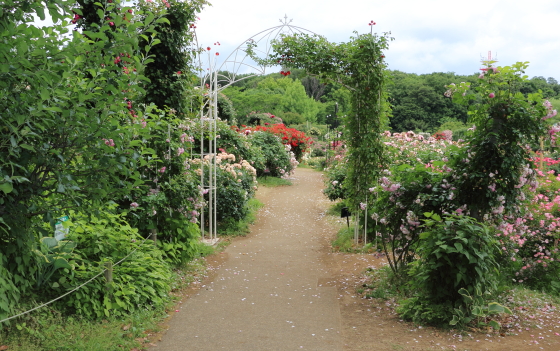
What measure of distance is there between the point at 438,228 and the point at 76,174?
3.28m

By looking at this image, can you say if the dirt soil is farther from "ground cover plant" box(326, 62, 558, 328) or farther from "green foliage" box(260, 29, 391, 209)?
"green foliage" box(260, 29, 391, 209)

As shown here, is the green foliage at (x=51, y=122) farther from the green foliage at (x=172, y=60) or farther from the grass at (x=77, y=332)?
the green foliage at (x=172, y=60)

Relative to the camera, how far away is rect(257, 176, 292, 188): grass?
15.8 m

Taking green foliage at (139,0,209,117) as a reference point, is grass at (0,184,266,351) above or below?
below

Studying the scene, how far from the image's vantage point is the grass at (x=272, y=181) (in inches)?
621

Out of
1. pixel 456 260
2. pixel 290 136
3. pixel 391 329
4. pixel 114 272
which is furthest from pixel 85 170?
pixel 290 136

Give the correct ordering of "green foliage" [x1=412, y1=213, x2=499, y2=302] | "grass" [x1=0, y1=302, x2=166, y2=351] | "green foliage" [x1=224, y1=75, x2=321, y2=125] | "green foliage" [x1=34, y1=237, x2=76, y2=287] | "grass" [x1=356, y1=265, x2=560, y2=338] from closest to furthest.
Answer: "grass" [x1=0, y1=302, x2=166, y2=351] → "green foliage" [x1=34, y1=237, x2=76, y2=287] → "green foliage" [x1=412, y1=213, x2=499, y2=302] → "grass" [x1=356, y1=265, x2=560, y2=338] → "green foliage" [x1=224, y1=75, x2=321, y2=125]

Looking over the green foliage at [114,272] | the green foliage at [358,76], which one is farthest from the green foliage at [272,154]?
the green foliage at [114,272]

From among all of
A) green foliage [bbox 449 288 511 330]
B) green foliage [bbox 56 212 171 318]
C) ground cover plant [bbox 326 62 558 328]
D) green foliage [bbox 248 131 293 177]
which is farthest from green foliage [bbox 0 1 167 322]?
green foliage [bbox 248 131 293 177]

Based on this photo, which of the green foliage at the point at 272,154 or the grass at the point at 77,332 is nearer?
the grass at the point at 77,332

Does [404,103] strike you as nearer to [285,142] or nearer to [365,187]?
[285,142]

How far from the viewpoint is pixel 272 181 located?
1622 centimetres

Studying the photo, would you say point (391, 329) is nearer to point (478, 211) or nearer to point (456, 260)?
point (456, 260)

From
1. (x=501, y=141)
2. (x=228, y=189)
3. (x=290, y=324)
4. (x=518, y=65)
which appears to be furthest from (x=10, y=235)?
(x=228, y=189)
